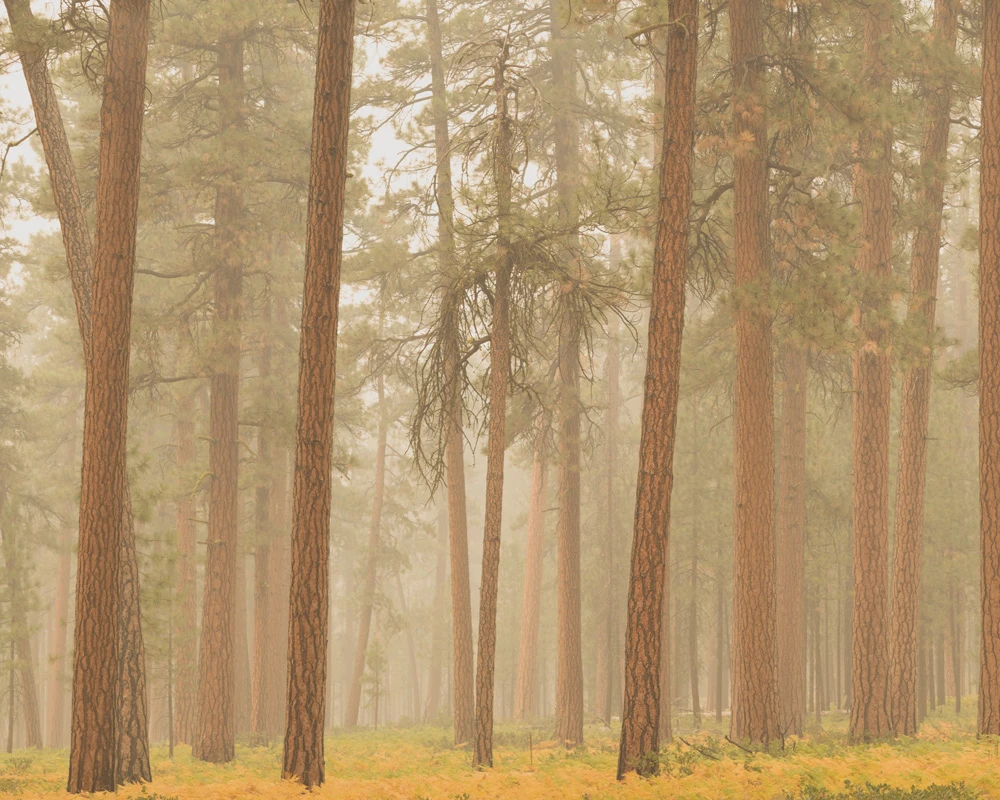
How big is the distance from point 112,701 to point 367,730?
746 inches

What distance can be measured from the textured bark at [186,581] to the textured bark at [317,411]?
9.14 meters

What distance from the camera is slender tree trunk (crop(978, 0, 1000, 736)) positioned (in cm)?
1148

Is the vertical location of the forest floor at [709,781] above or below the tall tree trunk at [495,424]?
below

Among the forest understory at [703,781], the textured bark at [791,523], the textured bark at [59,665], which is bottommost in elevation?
the textured bark at [59,665]

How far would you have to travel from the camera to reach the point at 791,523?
671 inches

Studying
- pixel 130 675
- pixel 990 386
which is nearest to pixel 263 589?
pixel 130 675

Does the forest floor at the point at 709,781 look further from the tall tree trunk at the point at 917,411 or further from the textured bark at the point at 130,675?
the tall tree trunk at the point at 917,411

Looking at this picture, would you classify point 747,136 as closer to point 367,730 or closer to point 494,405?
point 494,405

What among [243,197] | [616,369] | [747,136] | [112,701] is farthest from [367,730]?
[747,136]

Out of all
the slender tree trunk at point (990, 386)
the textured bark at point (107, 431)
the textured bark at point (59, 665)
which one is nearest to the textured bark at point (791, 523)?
the slender tree trunk at point (990, 386)

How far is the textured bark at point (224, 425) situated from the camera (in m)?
15.9

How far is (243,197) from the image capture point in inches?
682

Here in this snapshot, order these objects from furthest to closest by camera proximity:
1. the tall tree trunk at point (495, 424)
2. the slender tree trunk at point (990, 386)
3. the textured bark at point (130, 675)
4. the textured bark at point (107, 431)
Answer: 1. the tall tree trunk at point (495, 424)
2. the slender tree trunk at point (990, 386)
3. the textured bark at point (130, 675)
4. the textured bark at point (107, 431)

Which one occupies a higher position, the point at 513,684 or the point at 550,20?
the point at 550,20
